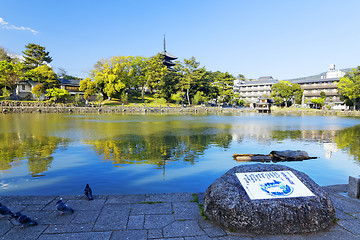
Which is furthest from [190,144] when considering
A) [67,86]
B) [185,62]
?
[67,86]

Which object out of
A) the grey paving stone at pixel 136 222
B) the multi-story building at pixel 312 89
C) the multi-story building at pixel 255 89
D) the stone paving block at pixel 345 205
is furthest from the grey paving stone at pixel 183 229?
the multi-story building at pixel 255 89

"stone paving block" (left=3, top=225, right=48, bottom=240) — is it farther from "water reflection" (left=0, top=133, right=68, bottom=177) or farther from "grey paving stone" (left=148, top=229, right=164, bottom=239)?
"water reflection" (left=0, top=133, right=68, bottom=177)

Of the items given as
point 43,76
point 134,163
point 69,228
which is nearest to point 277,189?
point 69,228

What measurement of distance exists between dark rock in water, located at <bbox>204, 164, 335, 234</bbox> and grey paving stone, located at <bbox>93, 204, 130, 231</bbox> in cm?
187

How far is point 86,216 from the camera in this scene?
4.68 metres

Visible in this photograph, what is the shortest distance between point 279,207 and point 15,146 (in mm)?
17211

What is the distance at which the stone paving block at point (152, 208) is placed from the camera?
4.88 m

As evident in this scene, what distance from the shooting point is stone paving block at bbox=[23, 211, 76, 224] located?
14.6ft

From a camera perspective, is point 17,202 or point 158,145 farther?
point 158,145

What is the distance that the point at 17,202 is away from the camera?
532 centimetres

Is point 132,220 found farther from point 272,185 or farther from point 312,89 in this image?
point 312,89

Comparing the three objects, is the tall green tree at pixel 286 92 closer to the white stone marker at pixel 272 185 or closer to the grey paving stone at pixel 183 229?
the white stone marker at pixel 272 185

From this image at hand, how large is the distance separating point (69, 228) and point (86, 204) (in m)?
1.07

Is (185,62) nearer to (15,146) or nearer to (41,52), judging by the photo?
(41,52)
